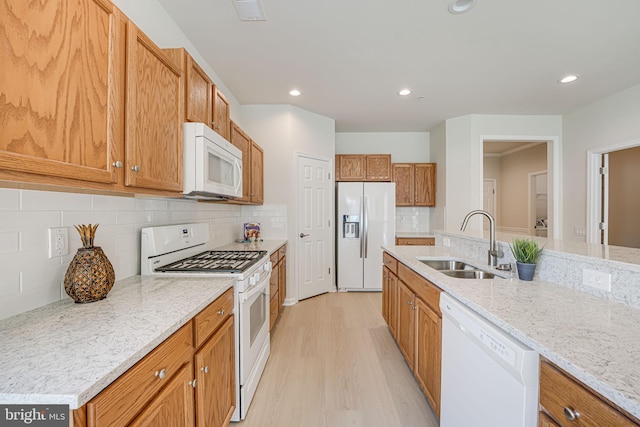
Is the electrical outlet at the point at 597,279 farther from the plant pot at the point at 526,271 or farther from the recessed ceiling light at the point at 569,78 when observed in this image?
the recessed ceiling light at the point at 569,78

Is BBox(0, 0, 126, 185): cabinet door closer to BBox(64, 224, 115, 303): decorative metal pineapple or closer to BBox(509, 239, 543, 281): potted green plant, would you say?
BBox(64, 224, 115, 303): decorative metal pineapple

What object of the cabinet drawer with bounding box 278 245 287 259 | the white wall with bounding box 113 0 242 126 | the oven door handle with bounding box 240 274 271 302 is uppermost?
the white wall with bounding box 113 0 242 126

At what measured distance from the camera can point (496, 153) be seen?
22.3 feet

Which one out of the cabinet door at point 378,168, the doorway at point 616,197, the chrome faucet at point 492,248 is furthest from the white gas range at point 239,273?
the doorway at point 616,197

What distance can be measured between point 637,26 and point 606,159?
2158 millimetres

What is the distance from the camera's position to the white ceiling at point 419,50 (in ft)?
6.61

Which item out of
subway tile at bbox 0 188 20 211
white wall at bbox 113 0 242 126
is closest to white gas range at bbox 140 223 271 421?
subway tile at bbox 0 188 20 211

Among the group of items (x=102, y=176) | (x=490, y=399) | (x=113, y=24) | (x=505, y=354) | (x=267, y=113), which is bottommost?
(x=490, y=399)

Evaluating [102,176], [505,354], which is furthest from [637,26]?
[102,176]

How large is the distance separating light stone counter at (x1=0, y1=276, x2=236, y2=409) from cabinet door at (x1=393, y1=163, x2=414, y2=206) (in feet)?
13.1

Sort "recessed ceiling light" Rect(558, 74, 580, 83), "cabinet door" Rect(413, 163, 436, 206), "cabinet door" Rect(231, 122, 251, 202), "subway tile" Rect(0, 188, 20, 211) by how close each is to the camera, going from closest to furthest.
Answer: "subway tile" Rect(0, 188, 20, 211) < "cabinet door" Rect(231, 122, 251, 202) < "recessed ceiling light" Rect(558, 74, 580, 83) < "cabinet door" Rect(413, 163, 436, 206)

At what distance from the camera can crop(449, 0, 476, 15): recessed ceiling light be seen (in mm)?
1909

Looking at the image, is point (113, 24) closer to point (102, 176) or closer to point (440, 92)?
point (102, 176)

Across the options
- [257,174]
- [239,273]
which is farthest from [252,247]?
[239,273]
